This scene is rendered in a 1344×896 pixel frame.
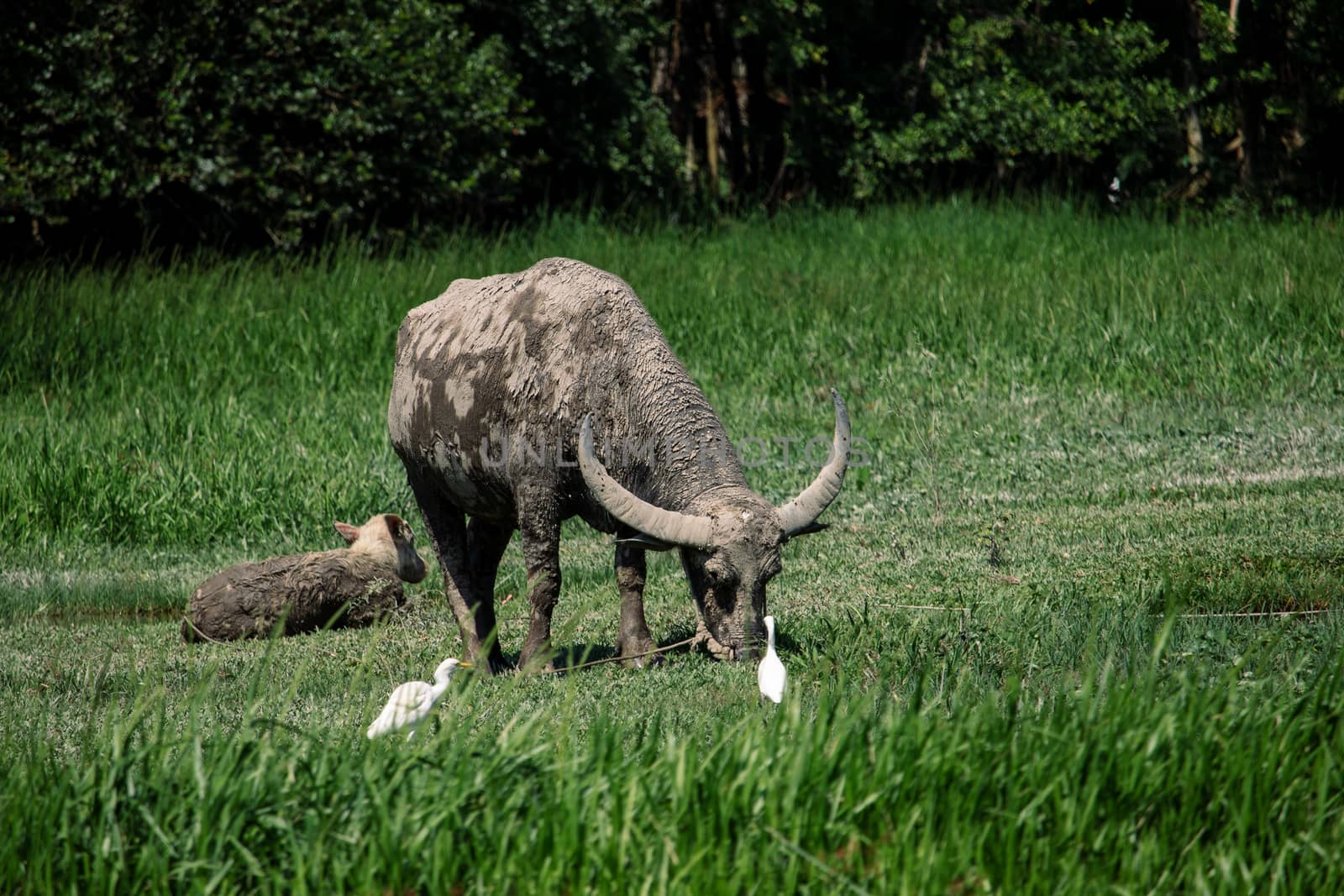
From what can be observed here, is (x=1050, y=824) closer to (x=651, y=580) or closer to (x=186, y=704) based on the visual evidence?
(x=186, y=704)

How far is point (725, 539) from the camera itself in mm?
6051

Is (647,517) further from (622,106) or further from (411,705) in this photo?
(622,106)

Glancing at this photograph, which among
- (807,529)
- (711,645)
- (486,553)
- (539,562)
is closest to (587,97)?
(486,553)

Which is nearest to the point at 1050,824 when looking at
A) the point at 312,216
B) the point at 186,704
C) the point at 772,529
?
the point at 772,529

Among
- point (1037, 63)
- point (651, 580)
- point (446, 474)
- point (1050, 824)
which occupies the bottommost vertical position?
point (651, 580)

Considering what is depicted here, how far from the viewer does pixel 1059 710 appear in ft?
13.4

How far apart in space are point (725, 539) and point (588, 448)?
711 mm

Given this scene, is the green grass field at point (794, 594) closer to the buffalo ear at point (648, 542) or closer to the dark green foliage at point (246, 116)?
the buffalo ear at point (648, 542)

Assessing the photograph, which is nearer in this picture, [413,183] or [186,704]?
[186,704]

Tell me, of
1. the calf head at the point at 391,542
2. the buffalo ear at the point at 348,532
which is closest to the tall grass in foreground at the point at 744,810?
the calf head at the point at 391,542

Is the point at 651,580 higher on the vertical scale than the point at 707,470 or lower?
lower

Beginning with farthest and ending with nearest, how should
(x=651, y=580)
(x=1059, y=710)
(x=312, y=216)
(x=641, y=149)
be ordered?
1. (x=641, y=149)
2. (x=312, y=216)
3. (x=651, y=580)
4. (x=1059, y=710)

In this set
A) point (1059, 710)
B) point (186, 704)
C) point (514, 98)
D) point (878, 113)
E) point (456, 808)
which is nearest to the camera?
point (456, 808)

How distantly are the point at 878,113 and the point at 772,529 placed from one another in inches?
720
